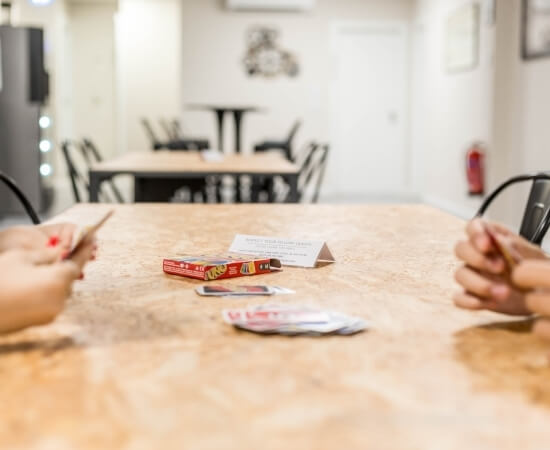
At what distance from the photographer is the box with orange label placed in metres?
1.12

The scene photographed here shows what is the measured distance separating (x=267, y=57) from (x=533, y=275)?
29.4 feet

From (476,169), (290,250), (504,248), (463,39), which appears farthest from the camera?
(463,39)

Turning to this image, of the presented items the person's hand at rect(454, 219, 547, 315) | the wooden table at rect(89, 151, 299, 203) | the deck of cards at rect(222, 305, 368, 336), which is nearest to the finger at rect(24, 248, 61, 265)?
the deck of cards at rect(222, 305, 368, 336)

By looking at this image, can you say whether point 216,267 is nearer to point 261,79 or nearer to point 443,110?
point 443,110

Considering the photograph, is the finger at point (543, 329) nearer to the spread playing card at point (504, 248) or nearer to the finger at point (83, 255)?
the spread playing card at point (504, 248)

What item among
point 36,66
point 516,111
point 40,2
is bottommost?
point 516,111

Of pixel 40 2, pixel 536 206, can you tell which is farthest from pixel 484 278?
pixel 40 2

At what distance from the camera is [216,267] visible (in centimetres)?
113

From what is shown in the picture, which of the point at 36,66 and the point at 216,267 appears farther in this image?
the point at 36,66

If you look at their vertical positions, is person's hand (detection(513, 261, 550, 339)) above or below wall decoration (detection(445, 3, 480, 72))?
below

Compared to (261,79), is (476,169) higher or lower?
lower

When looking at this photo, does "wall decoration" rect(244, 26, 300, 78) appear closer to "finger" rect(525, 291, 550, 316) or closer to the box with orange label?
the box with orange label

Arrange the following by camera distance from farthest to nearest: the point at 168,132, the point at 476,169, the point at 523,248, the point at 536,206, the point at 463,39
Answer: the point at 168,132, the point at 463,39, the point at 476,169, the point at 536,206, the point at 523,248

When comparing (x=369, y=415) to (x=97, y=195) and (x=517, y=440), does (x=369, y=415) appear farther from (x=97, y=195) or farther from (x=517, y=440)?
(x=97, y=195)
